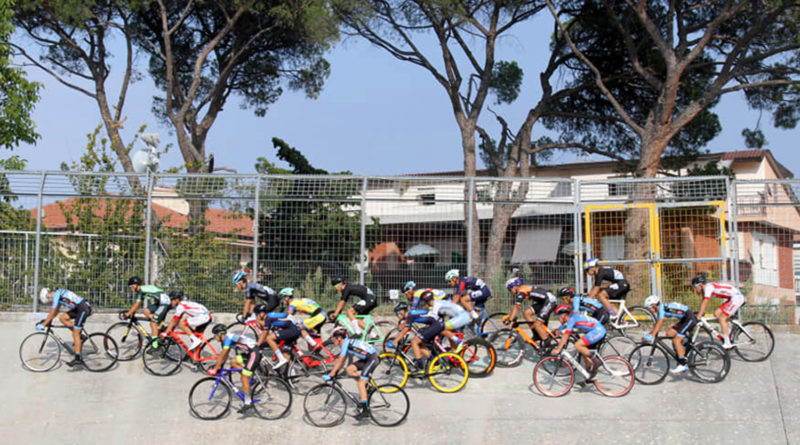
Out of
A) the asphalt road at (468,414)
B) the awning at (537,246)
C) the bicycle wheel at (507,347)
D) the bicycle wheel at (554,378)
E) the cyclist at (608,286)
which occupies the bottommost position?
the asphalt road at (468,414)

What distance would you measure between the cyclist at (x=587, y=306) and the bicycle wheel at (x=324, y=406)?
148 inches

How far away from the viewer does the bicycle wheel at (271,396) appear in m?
9.54

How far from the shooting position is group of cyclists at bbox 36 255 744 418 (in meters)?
9.57

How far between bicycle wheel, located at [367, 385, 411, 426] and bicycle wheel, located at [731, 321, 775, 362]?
5122 millimetres

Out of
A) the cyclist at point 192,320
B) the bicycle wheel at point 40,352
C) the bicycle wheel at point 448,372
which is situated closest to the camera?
the bicycle wheel at point 448,372

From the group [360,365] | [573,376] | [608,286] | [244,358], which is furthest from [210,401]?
[608,286]

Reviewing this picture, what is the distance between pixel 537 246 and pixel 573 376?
307 centimetres

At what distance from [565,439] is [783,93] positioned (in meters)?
12.8

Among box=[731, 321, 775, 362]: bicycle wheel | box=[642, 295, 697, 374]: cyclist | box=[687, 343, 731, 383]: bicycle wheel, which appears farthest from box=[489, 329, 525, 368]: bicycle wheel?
box=[731, 321, 775, 362]: bicycle wheel

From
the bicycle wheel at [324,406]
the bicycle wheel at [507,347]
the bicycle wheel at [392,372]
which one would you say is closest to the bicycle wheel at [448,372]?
the bicycle wheel at [392,372]

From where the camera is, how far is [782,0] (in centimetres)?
1501

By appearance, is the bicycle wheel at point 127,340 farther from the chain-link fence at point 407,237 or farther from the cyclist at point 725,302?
the cyclist at point 725,302

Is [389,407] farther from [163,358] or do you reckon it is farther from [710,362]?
[710,362]

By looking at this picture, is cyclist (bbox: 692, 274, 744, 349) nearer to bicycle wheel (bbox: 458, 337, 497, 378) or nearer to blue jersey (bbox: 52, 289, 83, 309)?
bicycle wheel (bbox: 458, 337, 497, 378)
